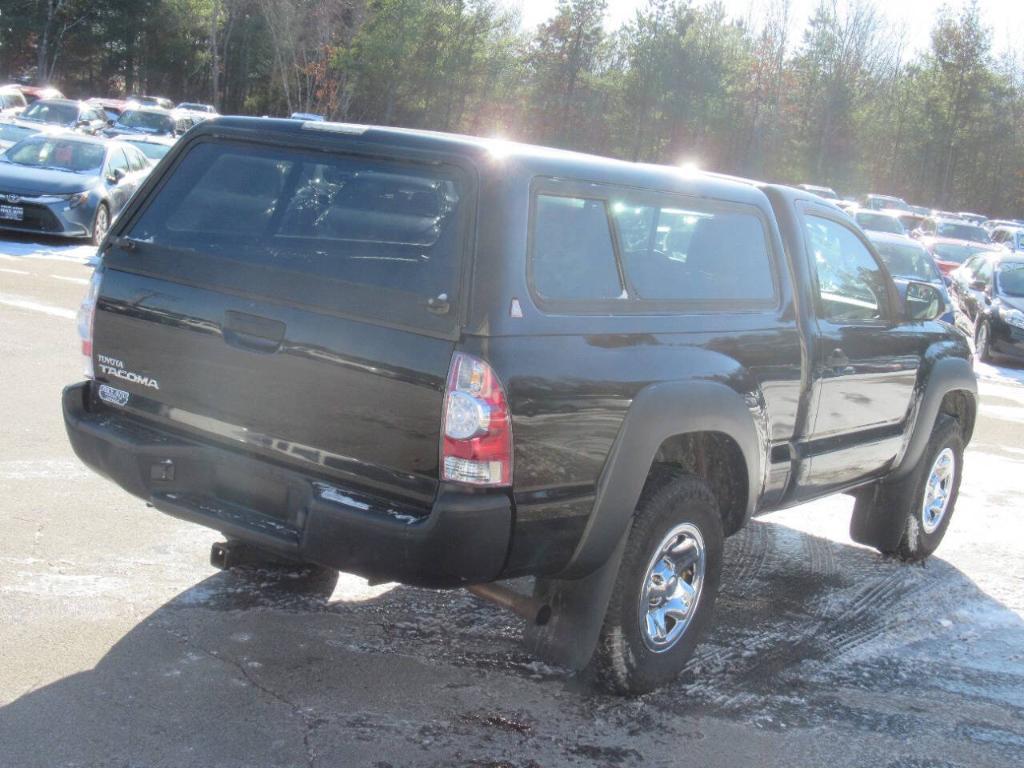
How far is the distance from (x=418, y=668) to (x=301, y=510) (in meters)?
0.96

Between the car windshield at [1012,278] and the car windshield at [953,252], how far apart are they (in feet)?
19.3

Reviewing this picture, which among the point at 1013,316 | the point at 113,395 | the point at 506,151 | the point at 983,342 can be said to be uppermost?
the point at 506,151

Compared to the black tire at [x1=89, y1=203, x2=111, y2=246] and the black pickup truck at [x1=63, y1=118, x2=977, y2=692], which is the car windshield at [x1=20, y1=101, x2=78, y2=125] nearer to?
the black tire at [x1=89, y1=203, x2=111, y2=246]

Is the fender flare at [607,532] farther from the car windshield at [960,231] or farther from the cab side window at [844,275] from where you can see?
the car windshield at [960,231]

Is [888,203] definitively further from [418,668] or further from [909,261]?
[418,668]

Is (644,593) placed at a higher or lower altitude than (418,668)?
higher

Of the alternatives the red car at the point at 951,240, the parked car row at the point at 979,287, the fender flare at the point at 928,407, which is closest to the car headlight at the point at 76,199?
the parked car row at the point at 979,287

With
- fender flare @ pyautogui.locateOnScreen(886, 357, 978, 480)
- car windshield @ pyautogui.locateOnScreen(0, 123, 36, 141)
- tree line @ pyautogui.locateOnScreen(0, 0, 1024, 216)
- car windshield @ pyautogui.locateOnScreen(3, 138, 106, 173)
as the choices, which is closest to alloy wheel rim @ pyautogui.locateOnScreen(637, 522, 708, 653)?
fender flare @ pyautogui.locateOnScreen(886, 357, 978, 480)

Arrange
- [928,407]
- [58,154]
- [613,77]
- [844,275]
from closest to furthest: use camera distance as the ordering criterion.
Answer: [844,275], [928,407], [58,154], [613,77]

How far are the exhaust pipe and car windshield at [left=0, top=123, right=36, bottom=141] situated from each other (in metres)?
22.3

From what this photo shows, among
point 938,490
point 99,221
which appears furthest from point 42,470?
point 99,221

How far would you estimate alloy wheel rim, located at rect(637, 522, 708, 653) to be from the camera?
4461mm

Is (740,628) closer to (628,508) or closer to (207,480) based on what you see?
(628,508)

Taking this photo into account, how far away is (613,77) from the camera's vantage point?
5950cm
